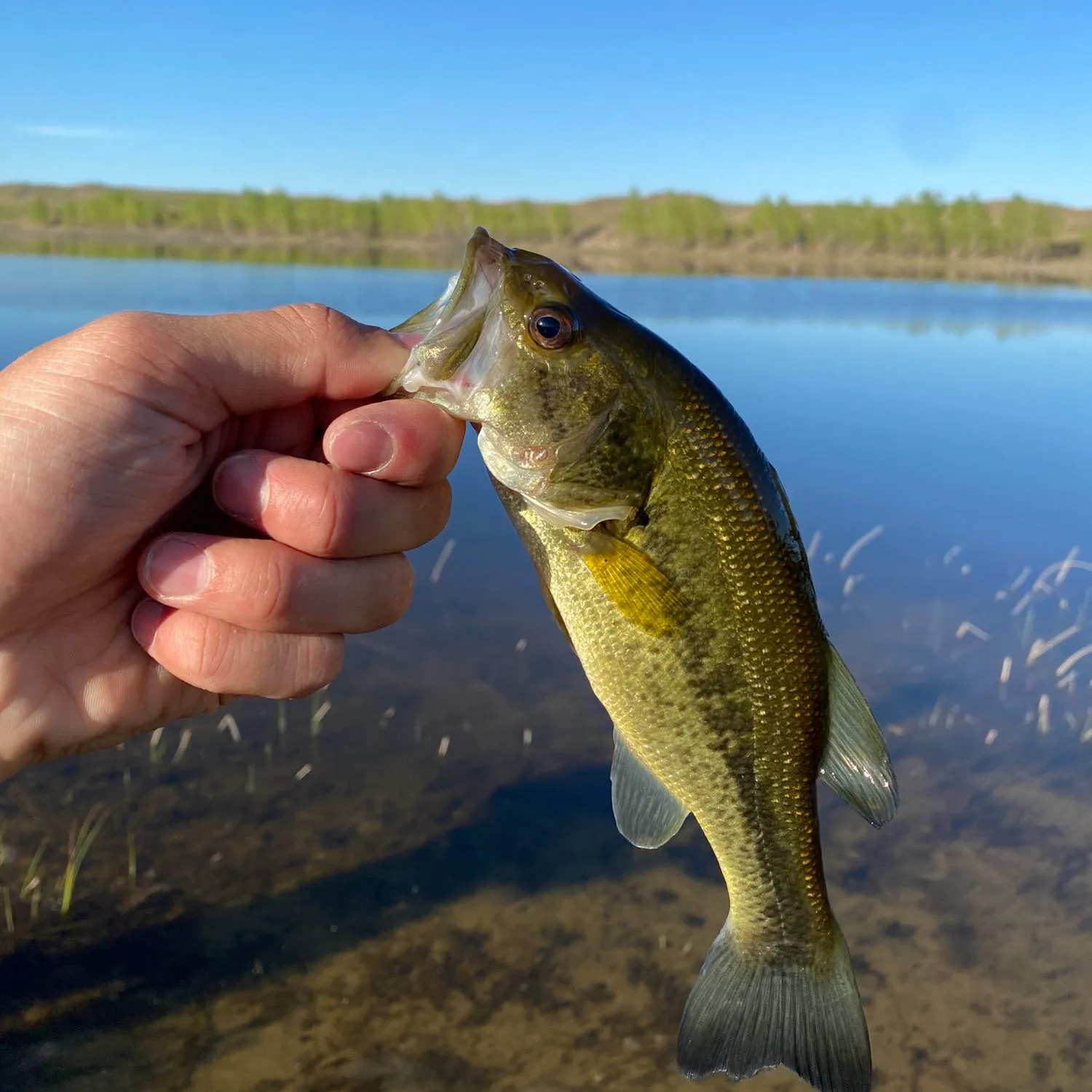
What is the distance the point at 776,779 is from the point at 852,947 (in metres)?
3.84

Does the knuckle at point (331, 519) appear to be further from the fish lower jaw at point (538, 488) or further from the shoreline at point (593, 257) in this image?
the shoreline at point (593, 257)

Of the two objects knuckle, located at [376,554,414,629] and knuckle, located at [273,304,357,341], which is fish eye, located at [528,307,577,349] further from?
knuckle, located at [376,554,414,629]

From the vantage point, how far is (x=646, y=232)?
9981cm

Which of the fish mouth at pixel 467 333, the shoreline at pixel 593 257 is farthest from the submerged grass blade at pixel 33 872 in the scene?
the shoreline at pixel 593 257

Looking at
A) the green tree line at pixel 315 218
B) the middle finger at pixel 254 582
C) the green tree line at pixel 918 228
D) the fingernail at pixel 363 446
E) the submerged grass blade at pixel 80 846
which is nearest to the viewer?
the fingernail at pixel 363 446

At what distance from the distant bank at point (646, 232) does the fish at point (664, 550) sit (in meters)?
70.1

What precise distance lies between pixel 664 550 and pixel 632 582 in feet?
0.42

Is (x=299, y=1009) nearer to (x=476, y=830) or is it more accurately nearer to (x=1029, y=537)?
(x=476, y=830)

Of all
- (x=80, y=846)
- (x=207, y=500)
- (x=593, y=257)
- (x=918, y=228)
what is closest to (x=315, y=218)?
(x=593, y=257)

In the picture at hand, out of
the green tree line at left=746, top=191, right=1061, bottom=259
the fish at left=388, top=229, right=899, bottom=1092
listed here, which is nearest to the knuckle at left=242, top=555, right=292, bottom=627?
the fish at left=388, top=229, right=899, bottom=1092

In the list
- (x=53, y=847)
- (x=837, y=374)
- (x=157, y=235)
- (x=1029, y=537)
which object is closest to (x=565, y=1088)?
(x=53, y=847)

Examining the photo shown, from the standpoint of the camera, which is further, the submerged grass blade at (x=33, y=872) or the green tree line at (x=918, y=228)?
the green tree line at (x=918, y=228)

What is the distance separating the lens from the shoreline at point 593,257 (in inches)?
2183

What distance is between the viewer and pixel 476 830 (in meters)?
6.71
